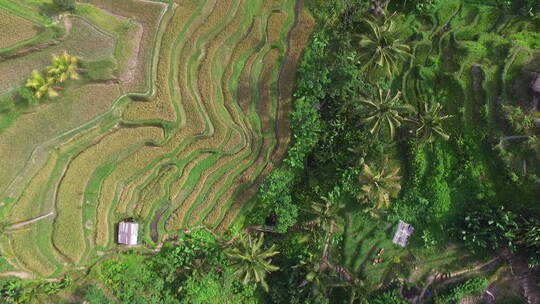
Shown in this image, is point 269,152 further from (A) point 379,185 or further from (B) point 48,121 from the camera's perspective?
(B) point 48,121

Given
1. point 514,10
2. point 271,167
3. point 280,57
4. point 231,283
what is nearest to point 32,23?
point 280,57

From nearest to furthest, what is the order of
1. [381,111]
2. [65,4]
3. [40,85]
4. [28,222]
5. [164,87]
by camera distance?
1. [381,111]
2. [40,85]
3. [65,4]
4. [28,222]
5. [164,87]

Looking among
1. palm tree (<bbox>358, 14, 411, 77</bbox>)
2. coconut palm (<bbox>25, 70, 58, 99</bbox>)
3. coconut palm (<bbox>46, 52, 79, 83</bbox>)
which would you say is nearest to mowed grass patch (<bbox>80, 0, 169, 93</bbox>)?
coconut palm (<bbox>46, 52, 79, 83</bbox>)

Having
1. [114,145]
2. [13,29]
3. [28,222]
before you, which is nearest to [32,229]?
[28,222]

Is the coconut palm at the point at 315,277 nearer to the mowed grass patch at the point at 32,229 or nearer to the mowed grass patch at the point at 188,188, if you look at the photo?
the mowed grass patch at the point at 188,188

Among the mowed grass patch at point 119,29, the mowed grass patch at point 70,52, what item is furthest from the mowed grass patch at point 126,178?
the mowed grass patch at point 70,52
